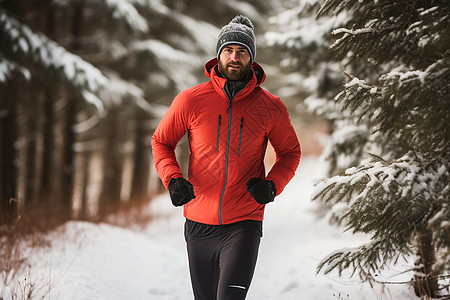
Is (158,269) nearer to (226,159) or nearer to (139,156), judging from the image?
(226,159)

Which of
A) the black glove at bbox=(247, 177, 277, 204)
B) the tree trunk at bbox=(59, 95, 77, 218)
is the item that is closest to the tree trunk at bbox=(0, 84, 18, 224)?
the tree trunk at bbox=(59, 95, 77, 218)

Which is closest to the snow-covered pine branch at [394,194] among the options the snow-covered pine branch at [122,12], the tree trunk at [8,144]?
the snow-covered pine branch at [122,12]

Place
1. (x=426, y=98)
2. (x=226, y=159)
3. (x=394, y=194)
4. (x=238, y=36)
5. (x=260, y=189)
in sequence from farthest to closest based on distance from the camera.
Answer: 1. (x=238, y=36)
2. (x=226, y=159)
3. (x=394, y=194)
4. (x=260, y=189)
5. (x=426, y=98)

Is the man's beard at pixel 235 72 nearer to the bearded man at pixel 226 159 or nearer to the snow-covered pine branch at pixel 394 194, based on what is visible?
the bearded man at pixel 226 159

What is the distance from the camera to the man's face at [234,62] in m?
3.05

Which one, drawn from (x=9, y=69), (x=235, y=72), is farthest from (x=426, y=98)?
(x=9, y=69)

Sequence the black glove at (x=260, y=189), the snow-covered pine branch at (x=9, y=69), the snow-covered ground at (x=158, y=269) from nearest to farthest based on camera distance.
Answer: the black glove at (x=260, y=189), the snow-covered ground at (x=158, y=269), the snow-covered pine branch at (x=9, y=69)

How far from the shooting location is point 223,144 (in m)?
3.00

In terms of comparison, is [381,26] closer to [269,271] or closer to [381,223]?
[381,223]

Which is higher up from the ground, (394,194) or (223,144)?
(223,144)

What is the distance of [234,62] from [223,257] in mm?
1432

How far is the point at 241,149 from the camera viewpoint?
2.99 meters

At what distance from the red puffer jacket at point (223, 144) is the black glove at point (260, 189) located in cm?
20

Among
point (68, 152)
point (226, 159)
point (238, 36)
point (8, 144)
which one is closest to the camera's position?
point (226, 159)
